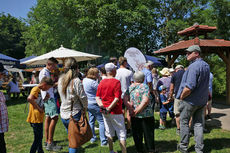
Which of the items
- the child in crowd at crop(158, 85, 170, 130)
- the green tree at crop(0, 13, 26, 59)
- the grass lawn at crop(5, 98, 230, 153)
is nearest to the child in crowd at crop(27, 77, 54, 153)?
the grass lawn at crop(5, 98, 230, 153)

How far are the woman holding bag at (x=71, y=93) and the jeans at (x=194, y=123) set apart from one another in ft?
6.40

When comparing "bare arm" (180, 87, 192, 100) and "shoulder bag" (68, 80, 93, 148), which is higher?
"bare arm" (180, 87, 192, 100)

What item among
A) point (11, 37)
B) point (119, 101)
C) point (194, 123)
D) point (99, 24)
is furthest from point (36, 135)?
point (11, 37)

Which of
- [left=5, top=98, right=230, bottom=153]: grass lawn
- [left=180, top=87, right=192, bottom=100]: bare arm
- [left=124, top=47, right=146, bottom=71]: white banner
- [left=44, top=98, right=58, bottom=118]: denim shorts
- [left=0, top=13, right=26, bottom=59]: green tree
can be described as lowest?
[left=5, top=98, right=230, bottom=153]: grass lawn

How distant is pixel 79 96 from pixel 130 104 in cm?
114

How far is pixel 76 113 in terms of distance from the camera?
3.02m

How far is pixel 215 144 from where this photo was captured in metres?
4.23

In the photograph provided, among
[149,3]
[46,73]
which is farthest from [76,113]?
[149,3]

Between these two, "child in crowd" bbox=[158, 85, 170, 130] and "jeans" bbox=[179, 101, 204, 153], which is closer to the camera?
"jeans" bbox=[179, 101, 204, 153]

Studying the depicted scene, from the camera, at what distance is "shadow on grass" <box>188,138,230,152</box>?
402 centimetres

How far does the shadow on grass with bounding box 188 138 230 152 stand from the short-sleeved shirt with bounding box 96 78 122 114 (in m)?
1.93

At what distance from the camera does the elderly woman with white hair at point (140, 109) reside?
357 cm

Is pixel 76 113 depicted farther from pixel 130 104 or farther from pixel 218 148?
pixel 218 148

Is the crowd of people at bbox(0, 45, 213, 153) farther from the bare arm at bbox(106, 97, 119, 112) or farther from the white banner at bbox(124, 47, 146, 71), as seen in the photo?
the white banner at bbox(124, 47, 146, 71)
